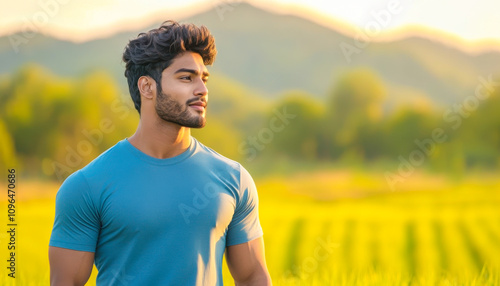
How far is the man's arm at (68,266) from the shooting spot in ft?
8.76

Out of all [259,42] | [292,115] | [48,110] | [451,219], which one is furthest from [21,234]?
[259,42]

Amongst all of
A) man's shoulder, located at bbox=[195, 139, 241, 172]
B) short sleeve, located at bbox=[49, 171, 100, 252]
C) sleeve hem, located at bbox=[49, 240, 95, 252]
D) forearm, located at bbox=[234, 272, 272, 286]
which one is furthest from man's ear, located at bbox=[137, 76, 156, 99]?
forearm, located at bbox=[234, 272, 272, 286]

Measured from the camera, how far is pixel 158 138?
2.89 m

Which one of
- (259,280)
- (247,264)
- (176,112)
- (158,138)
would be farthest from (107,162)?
(259,280)

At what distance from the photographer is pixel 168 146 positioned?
2.91 metres

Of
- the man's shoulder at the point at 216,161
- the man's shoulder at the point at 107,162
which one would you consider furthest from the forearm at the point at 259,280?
the man's shoulder at the point at 107,162

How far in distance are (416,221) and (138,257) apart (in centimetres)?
607

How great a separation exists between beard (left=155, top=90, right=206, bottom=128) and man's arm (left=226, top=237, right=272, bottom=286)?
2.32 ft

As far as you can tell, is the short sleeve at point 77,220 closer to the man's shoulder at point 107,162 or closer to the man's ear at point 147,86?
the man's shoulder at point 107,162

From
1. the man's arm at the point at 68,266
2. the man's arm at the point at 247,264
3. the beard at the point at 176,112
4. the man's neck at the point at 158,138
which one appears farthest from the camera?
the man's arm at the point at 247,264

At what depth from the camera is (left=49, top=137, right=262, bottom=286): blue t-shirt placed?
2.71 m

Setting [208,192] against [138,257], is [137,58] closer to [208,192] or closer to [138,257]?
[208,192]

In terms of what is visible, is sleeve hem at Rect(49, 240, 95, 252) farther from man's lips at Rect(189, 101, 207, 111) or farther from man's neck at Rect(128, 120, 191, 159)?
man's lips at Rect(189, 101, 207, 111)

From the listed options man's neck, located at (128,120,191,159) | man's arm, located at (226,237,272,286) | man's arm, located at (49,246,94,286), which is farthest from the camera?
man's arm, located at (226,237,272,286)
